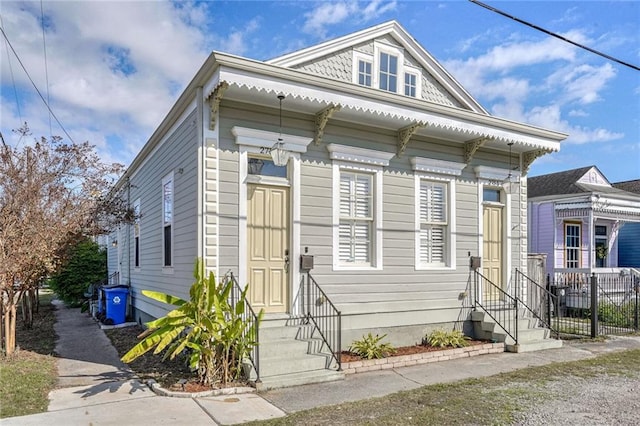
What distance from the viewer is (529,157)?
10.4 m

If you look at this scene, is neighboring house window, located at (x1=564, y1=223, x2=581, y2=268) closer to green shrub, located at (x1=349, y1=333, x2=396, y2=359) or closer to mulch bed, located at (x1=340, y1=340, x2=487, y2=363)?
mulch bed, located at (x1=340, y1=340, x2=487, y2=363)

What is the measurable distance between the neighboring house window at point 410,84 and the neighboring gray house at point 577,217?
935 centimetres

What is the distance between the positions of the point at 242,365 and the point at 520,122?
23.6 ft

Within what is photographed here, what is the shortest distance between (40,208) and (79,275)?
8985mm

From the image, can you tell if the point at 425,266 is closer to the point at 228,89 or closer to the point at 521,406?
the point at 521,406

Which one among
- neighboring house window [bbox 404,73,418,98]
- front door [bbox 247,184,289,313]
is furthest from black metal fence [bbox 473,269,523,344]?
front door [bbox 247,184,289,313]

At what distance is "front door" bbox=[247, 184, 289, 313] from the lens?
726cm

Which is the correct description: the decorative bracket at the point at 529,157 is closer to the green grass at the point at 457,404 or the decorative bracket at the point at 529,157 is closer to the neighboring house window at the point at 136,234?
the green grass at the point at 457,404

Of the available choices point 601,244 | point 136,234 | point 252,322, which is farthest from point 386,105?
point 601,244

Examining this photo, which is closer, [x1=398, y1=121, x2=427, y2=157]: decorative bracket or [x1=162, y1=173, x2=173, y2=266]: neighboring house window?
[x1=398, y1=121, x2=427, y2=157]: decorative bracket

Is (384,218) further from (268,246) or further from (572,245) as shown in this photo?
(572,245)

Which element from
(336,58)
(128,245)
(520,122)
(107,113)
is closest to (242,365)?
(336,58)

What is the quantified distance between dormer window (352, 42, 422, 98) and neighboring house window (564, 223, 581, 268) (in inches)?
437

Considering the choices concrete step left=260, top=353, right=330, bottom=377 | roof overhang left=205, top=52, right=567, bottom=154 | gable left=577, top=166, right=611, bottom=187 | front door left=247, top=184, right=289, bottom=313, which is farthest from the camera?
gable left=577, top=166, right=611, bottom=187
